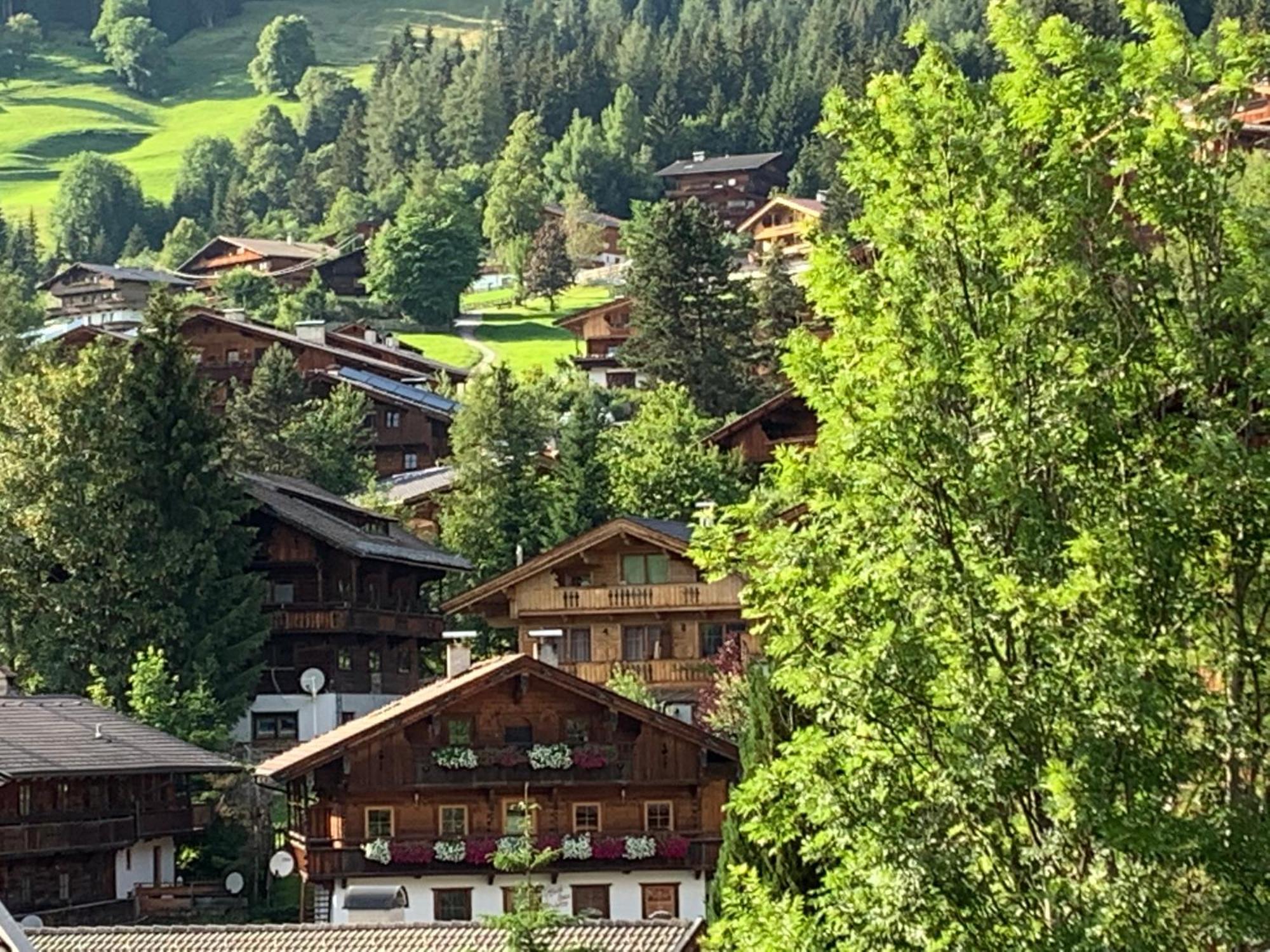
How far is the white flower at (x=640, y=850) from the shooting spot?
168 feet

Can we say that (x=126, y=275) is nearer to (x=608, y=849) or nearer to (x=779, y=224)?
(x=779, y=224)

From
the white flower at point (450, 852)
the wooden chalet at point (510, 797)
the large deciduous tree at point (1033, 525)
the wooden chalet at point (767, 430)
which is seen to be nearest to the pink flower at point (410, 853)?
the wooden chalet at point (510, 797)

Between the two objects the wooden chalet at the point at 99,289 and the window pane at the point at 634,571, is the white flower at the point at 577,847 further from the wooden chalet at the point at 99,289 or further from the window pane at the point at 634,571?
the wooden chalet at the point at 99,289

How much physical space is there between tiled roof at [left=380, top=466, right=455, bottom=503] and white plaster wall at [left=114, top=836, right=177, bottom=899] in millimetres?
24218

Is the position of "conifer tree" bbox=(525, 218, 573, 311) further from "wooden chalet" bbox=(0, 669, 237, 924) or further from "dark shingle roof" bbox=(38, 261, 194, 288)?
"wooden chalet" bbox=(0, 669, 237, 924)

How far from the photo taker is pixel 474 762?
51656mm

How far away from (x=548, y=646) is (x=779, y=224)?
86.0 m

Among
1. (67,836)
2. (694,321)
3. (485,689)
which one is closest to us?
(485,689)

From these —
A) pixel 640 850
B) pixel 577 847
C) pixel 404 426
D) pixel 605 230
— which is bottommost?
pixel 605 230

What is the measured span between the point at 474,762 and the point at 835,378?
1177 inches

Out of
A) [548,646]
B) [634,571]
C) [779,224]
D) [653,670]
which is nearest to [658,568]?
[634,571]

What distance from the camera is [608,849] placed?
5144cm

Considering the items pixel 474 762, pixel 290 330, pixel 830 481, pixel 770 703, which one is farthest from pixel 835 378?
pixel 290 330

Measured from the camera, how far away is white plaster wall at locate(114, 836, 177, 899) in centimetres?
5525
